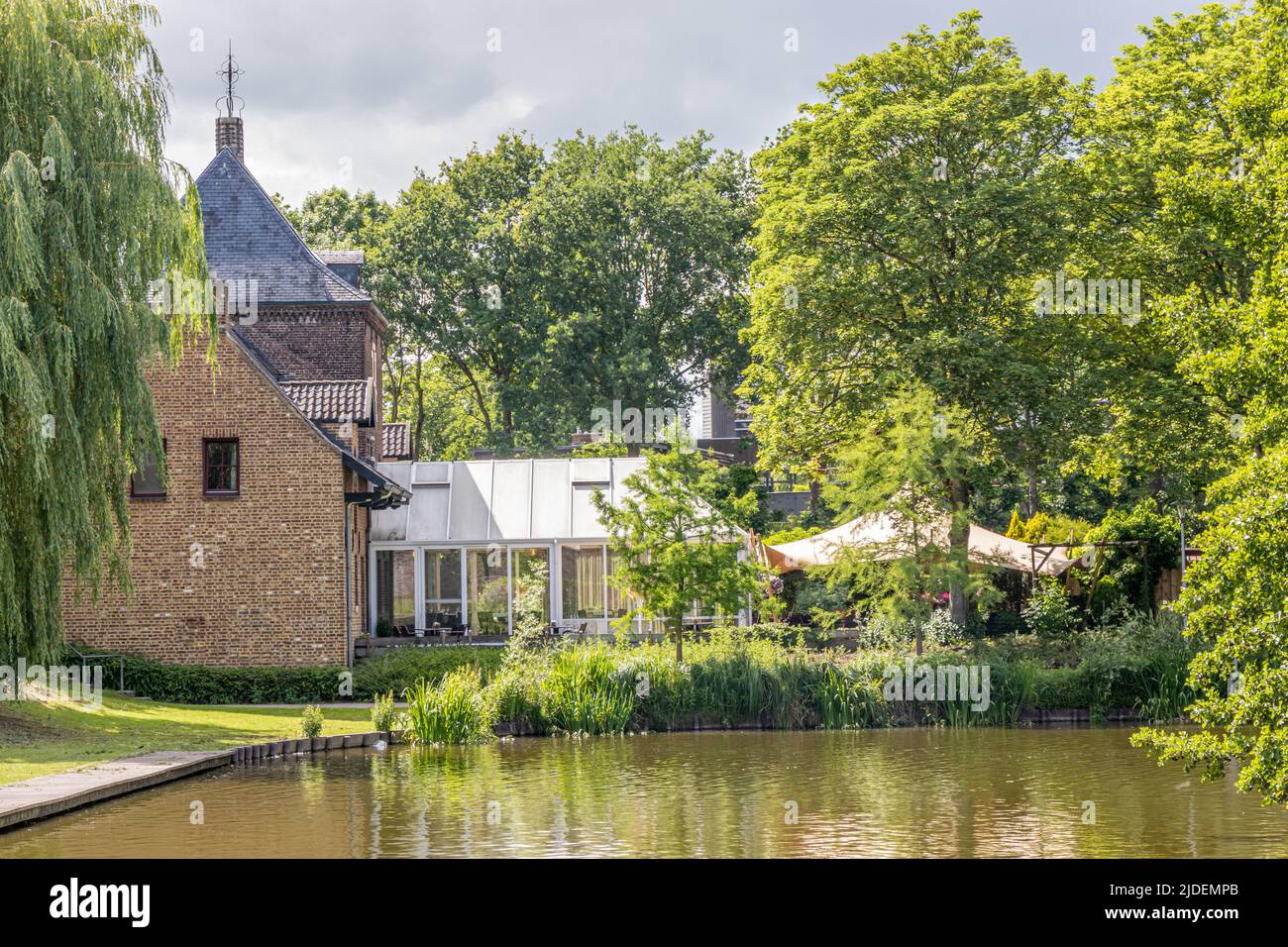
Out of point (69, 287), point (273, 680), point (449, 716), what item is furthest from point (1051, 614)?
point (69, 287)

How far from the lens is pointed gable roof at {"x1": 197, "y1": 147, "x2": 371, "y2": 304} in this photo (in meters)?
35.7

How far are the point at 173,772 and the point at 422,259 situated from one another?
1362 inches

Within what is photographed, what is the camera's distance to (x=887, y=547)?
26.9m

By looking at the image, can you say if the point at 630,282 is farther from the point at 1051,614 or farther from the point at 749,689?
the point at 749,689

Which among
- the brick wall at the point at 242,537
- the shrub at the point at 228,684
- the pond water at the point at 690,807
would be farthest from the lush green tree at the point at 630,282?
the pond water at the point at 690,807

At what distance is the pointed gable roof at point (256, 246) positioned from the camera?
117ft

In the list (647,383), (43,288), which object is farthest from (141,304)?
(647,383)

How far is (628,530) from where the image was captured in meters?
26.3

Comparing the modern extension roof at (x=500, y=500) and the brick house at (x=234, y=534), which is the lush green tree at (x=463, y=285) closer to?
the modern extension roof at (x=500, y=500)

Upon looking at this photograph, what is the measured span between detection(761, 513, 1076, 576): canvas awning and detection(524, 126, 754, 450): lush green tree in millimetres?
16376

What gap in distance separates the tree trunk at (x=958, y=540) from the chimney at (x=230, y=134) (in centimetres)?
2005

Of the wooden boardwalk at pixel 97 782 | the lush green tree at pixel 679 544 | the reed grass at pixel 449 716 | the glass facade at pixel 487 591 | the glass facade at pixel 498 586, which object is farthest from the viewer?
the glass facade at pixel 498 586
